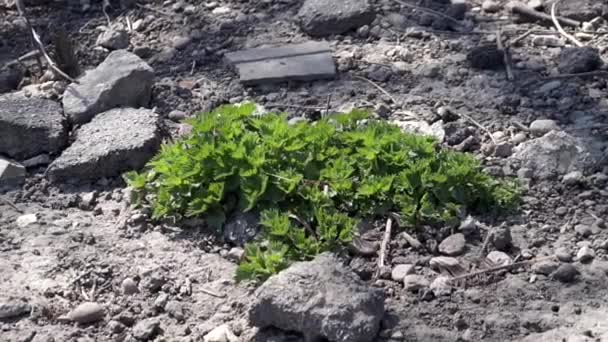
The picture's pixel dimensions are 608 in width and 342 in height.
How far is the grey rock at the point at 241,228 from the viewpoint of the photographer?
373 cm

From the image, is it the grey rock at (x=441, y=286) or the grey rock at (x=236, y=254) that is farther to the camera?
the grey rock at (x=236, y=254)

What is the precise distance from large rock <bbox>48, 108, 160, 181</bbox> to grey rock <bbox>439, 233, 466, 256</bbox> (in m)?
1.29

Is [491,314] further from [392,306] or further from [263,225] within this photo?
[263,225]

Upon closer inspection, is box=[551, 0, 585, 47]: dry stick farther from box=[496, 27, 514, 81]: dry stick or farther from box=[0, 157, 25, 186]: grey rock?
box=[0, 157, 25, 186]: grey rock

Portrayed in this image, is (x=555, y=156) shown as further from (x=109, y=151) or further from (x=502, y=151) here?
(x=109, y=151)

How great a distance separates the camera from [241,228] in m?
3.75

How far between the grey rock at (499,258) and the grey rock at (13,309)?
1.55 metres

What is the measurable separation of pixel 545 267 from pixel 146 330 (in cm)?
132

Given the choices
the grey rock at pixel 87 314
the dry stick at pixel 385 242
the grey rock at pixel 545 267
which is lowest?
the grey rock at pixel 545 267

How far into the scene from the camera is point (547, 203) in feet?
12.6

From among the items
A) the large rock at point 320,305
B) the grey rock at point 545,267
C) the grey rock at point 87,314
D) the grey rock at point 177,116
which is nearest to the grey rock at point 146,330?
the grey rock at point 87,314

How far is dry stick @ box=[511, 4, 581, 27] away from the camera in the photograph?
5.15 metres

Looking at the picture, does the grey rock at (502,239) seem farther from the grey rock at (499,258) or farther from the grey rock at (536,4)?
the grey rock at (536,4)

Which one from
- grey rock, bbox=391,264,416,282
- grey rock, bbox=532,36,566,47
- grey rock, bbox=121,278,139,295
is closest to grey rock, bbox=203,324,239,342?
grey rock, bbox=121,278,139,295
